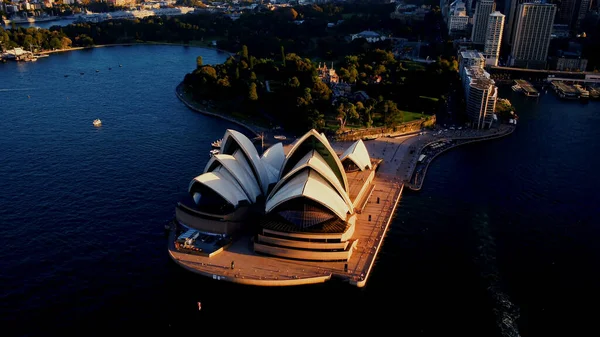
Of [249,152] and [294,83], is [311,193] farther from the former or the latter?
[294,83]

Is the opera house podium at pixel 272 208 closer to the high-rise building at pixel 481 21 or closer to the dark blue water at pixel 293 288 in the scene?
the dark blue water at pixel 293 288

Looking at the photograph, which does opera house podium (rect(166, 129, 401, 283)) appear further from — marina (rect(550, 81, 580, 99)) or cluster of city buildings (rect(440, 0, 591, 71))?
cluster of city buildings (rect(440, 0, 591, 71))

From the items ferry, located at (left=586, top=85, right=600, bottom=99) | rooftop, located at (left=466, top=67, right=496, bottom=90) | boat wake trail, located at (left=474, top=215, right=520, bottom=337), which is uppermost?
rooftop, located at (left=466, top=67, right=496, bottom=90)

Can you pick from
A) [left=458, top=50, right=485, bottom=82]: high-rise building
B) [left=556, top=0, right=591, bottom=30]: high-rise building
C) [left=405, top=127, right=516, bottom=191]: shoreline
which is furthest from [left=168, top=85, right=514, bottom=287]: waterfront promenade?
[left=556, top=0, right=591, bottom=30]: high-rise building

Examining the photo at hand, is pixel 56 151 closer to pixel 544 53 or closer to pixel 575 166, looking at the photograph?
pixel 575 166

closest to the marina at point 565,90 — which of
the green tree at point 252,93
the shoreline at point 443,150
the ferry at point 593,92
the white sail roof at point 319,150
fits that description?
the ferry at point 593,92

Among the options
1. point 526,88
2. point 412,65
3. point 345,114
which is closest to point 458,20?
point 412,65
